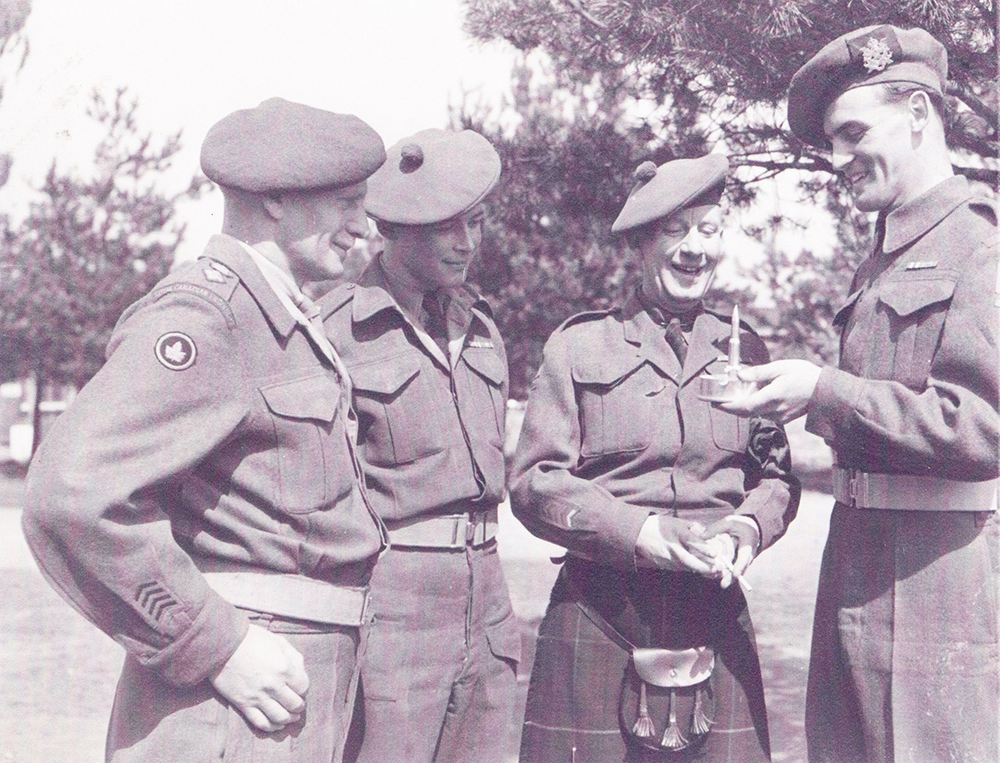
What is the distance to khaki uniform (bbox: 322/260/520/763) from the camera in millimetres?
3084

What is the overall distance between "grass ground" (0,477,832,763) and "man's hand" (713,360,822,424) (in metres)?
2.81

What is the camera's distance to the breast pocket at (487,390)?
10.9ft

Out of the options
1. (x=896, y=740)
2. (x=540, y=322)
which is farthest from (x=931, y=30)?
(x=540, y=322)

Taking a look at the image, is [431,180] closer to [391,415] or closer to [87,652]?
[391,415]

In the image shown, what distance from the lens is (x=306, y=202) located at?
7.79 feet

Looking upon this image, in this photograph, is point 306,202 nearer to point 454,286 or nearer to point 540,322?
point 454,286

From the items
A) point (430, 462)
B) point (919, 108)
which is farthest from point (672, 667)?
point (919, 108)

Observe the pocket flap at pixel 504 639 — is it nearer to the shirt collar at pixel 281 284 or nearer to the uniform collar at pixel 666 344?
the uniform collar at pixel 666 344

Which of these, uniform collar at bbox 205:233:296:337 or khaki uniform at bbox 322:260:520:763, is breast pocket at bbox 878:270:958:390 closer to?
khaki uniform at bbox 322:260:520:763

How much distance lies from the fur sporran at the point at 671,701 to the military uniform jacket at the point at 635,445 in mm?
282

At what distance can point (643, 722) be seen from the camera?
3002 mm

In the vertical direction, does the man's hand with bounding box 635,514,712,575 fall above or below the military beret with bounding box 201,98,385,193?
below

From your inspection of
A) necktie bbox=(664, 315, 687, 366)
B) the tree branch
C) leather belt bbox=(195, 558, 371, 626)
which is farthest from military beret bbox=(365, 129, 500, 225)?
leather belt bbox=(195, 558, 371, 626)

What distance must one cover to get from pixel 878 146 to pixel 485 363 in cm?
124
